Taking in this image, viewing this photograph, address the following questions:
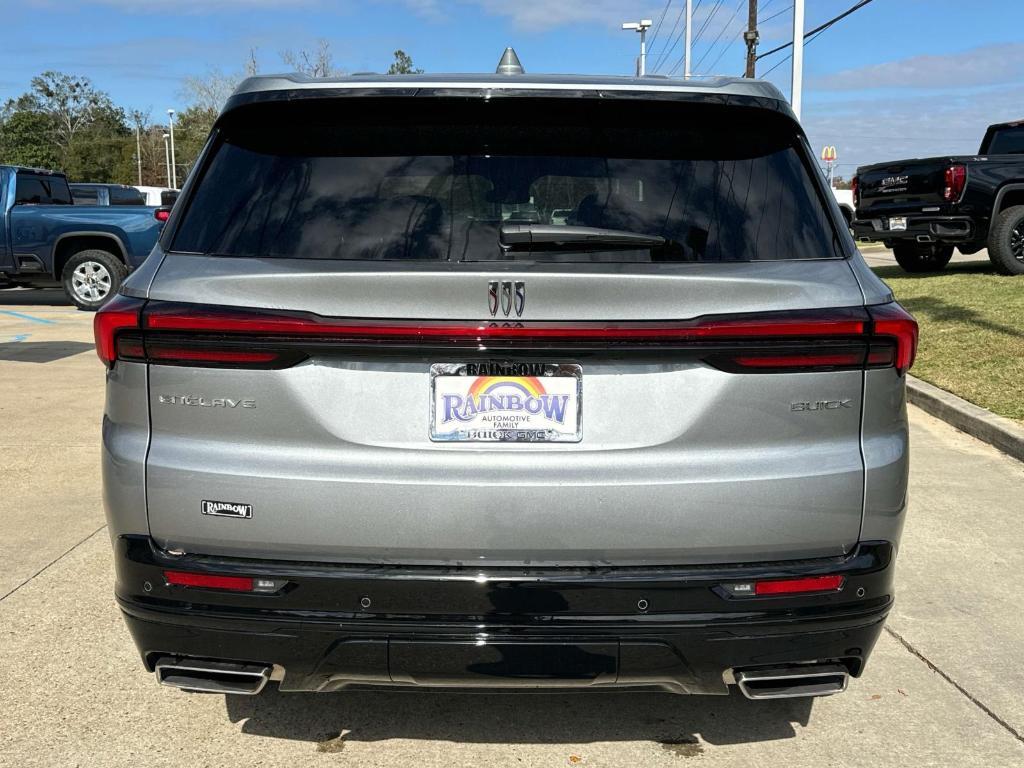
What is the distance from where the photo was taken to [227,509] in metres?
2.47

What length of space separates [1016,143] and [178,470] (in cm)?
1647


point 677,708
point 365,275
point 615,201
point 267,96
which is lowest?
point 677,708

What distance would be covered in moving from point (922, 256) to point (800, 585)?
15942mm

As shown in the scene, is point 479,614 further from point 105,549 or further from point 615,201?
point 105,549

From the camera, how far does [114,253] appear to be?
50.6 ft

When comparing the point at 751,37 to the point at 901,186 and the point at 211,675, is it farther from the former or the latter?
the point at 211,675

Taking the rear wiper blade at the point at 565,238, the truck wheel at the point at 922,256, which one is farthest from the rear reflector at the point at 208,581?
the truck wheel at the point at 922,256

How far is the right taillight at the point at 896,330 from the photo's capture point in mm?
2514

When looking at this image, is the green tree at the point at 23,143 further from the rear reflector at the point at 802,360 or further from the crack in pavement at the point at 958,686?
the rear reflector at the point at 802,360

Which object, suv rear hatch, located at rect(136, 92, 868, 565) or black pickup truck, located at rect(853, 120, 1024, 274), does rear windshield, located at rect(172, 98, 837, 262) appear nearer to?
suv rear hatch, located at rect(136, 92, 868, 565)

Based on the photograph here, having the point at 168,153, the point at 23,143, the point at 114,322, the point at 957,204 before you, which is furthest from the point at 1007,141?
the point at 23,143

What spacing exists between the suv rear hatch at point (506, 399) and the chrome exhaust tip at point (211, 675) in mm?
329

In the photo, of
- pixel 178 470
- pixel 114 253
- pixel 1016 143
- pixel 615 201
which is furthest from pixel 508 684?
pixel 1016 143

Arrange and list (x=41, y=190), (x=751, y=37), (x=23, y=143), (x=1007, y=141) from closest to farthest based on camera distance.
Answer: (x=1007, y=141), (x=41, y=190), (x=751, y=37), (x=23, y=143)
